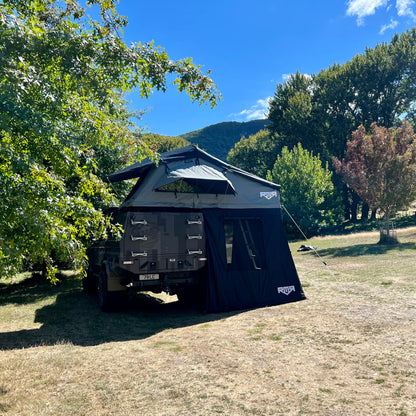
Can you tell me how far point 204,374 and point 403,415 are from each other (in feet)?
7.21

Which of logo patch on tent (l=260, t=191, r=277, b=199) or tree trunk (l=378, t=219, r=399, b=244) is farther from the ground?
logo patch on tent (l=260, t=191, r=277, b=199)

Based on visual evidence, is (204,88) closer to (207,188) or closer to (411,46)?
(207,188)

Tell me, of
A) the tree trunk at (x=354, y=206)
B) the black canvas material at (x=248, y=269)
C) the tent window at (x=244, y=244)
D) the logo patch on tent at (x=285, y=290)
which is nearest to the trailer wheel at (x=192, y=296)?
the black canvas material at (x=248, y=269)

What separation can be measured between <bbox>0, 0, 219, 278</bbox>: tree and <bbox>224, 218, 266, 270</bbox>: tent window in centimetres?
341

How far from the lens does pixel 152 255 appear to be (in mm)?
8305

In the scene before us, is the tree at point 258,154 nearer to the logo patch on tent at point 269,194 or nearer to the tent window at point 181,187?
the logo patch on tent at point 269,194

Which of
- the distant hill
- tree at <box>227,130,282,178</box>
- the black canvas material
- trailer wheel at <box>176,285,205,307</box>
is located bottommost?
trailer wheel at <box>176,285,205,307</box>

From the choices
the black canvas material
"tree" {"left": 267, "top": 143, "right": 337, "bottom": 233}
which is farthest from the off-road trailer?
"tree" {"left": 267, "top": 143, "right": 337, "bottom": 233}

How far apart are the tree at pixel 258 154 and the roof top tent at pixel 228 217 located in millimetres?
39765

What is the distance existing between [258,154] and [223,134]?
11780 cm

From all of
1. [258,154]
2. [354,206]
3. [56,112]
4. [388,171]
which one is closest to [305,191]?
[388,171]

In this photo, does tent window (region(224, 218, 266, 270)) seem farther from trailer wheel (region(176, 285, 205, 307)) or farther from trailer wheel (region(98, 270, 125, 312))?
trailer wheel (region(98, 270, 125, 312))

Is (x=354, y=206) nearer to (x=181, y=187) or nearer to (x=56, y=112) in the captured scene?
(x=181, y=187)

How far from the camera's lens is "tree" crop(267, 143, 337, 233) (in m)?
36.1
